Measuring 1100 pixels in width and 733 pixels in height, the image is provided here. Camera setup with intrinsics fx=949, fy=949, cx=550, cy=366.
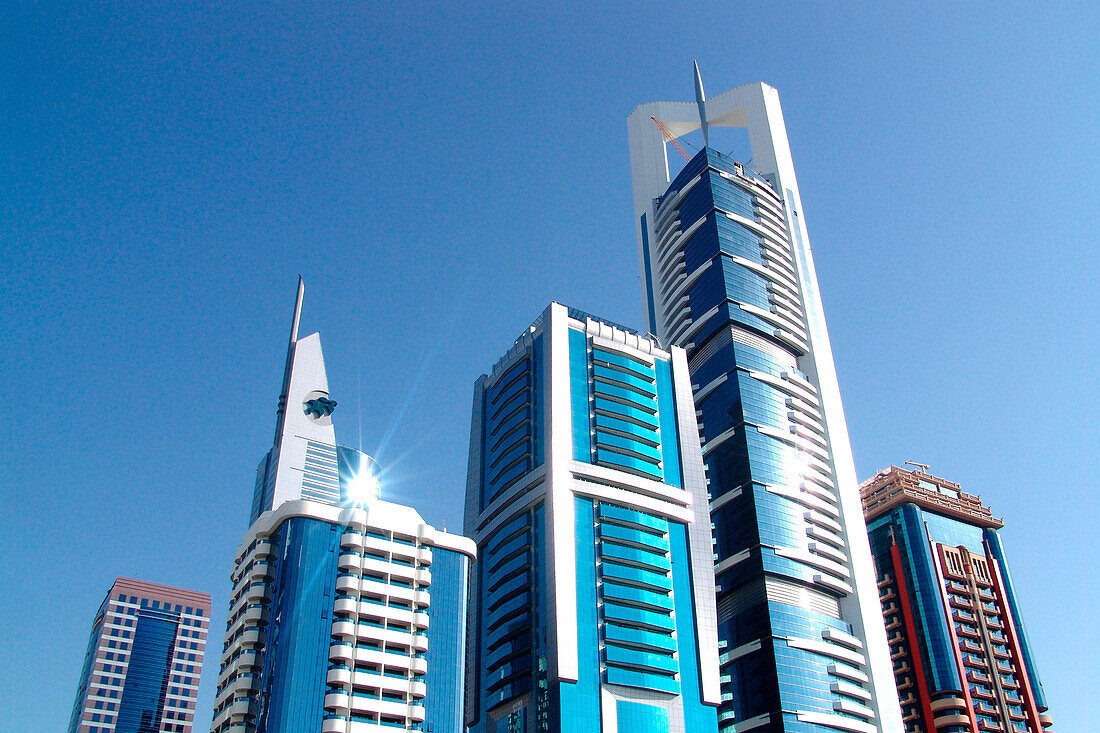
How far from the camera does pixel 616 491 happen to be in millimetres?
121500

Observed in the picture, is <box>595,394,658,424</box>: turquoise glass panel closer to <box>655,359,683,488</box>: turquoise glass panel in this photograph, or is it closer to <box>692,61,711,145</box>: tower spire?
<box>655,359,683,488</box>: turquoise glass panel

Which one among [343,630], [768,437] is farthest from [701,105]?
[343,630]

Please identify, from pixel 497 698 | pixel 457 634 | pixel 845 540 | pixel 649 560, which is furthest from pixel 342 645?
pixel 845 540

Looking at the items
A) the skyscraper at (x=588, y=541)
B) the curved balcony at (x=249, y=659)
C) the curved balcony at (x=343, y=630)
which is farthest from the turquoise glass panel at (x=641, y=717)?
Result: the curved balcony at (x=249, y=659)

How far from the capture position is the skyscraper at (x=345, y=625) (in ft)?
318

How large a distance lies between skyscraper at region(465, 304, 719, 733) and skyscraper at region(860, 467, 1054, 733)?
73.7 meters

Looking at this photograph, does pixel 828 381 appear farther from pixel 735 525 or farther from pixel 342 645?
pixel 342 645

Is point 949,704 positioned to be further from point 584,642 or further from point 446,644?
point 446,644

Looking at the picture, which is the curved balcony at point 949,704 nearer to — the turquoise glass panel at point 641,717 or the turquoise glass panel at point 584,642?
the turquoise glass panel at point 641,717

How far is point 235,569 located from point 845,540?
93.5 meters

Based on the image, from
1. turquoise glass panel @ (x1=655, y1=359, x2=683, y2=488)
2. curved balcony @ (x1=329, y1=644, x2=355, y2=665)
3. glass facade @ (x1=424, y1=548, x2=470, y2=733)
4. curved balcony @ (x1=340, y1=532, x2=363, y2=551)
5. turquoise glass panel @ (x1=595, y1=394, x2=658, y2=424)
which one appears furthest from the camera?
turquoise glass panel @ (x1=655, y1=359, x2=683, y2=488)

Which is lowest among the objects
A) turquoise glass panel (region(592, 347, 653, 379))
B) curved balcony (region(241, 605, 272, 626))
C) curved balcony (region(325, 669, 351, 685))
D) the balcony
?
the balcony

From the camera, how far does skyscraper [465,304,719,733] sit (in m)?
107

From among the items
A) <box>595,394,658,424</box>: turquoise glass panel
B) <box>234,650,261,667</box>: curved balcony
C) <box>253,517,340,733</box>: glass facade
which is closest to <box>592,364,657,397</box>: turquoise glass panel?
<box>595,394,658,424</box>: turquoise glass panel
